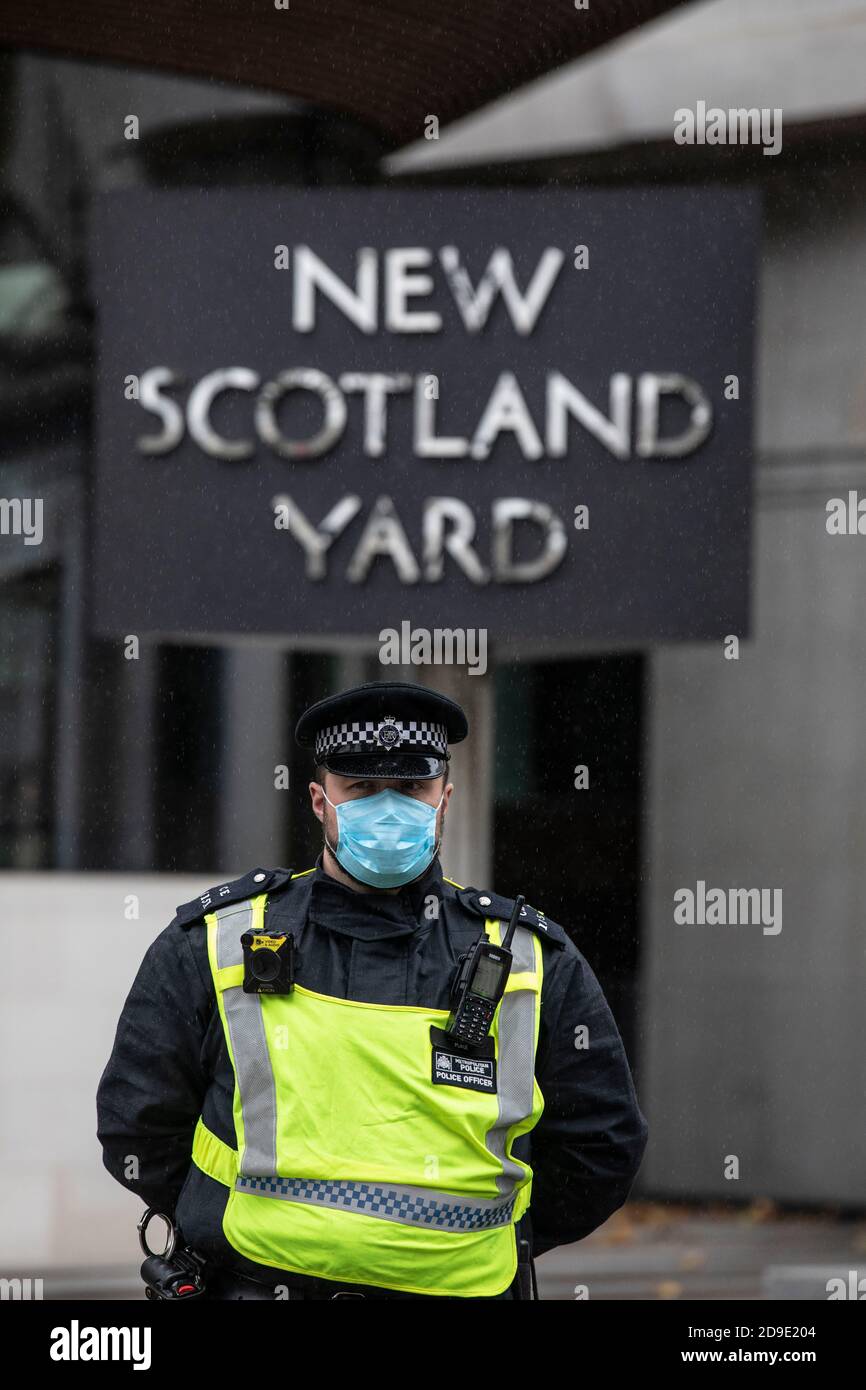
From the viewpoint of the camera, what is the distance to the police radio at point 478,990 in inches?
111

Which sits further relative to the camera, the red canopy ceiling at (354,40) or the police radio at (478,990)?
the red canopy ceiling at (354,40)

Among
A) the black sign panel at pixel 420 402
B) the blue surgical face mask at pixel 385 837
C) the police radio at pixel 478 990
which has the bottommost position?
the police radio at pixel 478 990

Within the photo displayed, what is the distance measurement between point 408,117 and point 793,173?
210 cm

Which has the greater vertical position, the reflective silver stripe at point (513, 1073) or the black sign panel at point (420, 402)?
the black sign panel at point (420, 402)

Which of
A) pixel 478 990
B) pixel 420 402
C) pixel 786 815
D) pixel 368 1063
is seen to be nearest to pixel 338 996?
pixel 368 1063

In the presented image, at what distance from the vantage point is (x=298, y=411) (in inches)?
277

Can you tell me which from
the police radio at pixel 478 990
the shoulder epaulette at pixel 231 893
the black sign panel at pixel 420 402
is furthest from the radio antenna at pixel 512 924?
the black sign panel at pixel 420 402

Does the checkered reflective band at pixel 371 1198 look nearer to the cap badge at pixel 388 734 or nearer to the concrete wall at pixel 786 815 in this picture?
the cap badge at pixel 388 734

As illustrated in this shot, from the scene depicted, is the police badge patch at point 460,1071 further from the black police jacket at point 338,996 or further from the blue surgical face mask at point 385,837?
the blue surgical face mask at point 385,837

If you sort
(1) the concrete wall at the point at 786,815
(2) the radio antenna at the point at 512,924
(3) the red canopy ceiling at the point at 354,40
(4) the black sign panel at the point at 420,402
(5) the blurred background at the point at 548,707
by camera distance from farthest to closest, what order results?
(1) the concrete wall at the point at 786,815
(5) the blurred background at the point at 548,707
(4) the black sign panel at the point at 420,402
(3) the red canopy ceiling at the point at 354,40
(2) the radio antenna at the point at 512,924

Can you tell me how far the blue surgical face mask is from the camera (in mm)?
2953

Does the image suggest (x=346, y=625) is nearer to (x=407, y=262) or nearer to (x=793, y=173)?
(x=407, y=262)

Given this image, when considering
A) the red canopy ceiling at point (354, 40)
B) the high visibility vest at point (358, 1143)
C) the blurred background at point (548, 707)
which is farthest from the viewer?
the blurred background at point (548, 707)
